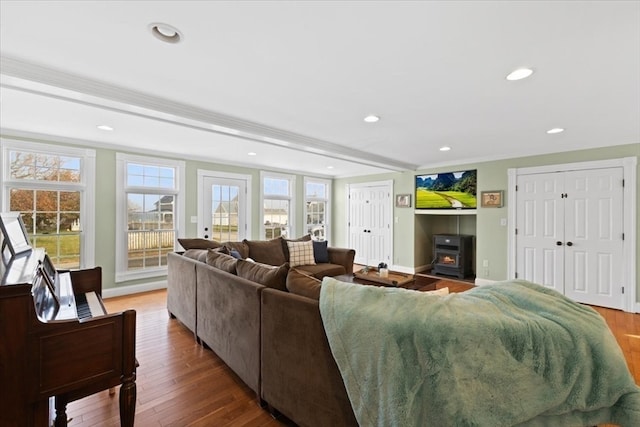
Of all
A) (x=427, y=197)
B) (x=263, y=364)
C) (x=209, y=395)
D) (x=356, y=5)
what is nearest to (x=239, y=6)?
(x=356, y=5)

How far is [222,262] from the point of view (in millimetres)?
2471

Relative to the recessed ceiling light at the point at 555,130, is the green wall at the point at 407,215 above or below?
below

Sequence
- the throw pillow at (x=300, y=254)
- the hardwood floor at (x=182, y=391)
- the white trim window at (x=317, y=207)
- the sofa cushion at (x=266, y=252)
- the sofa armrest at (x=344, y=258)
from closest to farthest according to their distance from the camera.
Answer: the hardwood floor at (x=182, y=391) → the sofa cushion at (x=266, y=252) → the throw pillow at (x=300, y=254) → the sofa armrest at (x=344, y=258) → the white trim window at (x=317, y=207)

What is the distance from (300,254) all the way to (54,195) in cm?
347

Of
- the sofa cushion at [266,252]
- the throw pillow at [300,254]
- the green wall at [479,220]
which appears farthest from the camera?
the throw pillow at [300,254]

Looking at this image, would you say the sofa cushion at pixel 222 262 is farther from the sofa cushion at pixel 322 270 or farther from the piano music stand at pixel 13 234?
the sofa cushion at pixel 322 270

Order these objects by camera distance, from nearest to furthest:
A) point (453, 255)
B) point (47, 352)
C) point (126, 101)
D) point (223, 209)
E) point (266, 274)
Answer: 1. point (47, 352)
2. point (266, 274)
3. point (126, 101)
4. point (223, 209)
5. point (453, 255)

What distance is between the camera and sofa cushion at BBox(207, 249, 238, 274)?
2340 millimetres

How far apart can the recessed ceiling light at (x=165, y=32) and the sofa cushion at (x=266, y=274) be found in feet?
4.87

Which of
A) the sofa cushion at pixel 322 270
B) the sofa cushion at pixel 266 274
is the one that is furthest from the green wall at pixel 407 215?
the sofa cushion at pixel 266 274

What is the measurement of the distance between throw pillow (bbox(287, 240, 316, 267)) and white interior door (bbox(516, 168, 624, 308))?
340cm

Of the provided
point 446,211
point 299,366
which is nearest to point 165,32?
point 299,366

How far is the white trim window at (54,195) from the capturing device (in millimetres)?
3529

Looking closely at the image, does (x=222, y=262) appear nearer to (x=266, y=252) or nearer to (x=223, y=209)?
(x=266, y=252)
